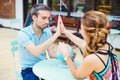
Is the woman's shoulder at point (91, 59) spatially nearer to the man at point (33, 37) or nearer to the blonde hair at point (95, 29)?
the blonde hair at point (95, 29)

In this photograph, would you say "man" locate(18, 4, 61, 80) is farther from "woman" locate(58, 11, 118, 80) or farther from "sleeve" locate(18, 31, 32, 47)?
"woman" locate(58, 11, 118, 80)

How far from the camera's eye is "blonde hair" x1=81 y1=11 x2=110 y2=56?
1.66 metres

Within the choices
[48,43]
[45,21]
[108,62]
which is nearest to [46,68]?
[48,43]

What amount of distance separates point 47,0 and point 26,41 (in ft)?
19.7

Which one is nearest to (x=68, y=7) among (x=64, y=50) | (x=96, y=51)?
(x=64, y=50)

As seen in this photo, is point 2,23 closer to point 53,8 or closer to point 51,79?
point 53,8

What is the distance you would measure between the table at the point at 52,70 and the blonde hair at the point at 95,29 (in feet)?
1.51

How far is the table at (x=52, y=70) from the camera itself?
2.05m

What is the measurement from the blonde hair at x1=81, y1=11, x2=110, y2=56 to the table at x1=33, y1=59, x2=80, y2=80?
18.2 inches

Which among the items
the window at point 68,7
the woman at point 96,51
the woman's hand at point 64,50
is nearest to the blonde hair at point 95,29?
the woman at point 96,51

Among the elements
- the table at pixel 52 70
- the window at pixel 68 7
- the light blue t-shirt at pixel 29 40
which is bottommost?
the table at pixel 52 70

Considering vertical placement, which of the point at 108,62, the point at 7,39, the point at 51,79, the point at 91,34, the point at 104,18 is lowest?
the point at 7,39

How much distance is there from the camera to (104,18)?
5.53ft

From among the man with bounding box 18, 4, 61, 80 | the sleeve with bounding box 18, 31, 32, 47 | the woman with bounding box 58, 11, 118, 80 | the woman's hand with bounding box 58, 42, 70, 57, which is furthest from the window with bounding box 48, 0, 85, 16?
the woman with bounding box 58, 11, 118, 80
